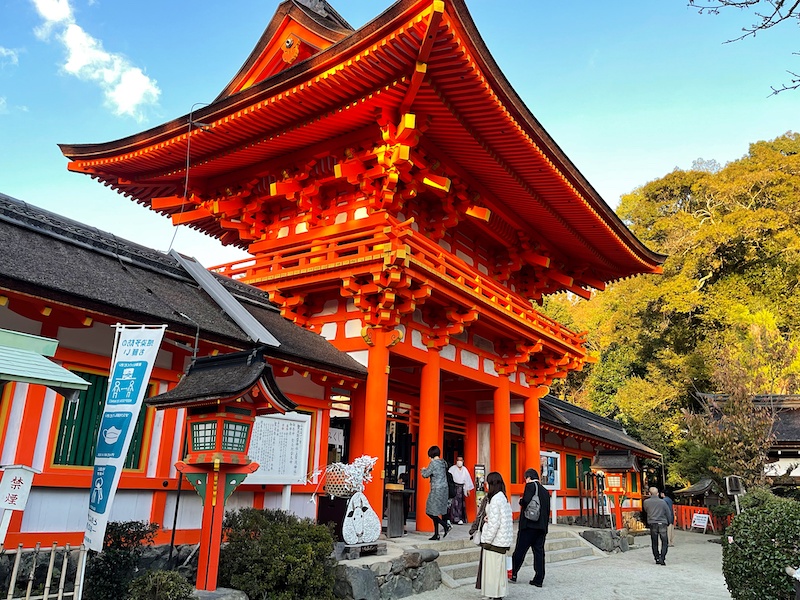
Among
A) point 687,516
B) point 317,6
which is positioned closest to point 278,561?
point 317,6

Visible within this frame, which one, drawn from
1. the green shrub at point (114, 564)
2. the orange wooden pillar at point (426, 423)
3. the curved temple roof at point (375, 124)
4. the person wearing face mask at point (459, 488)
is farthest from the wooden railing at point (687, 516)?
the green shrub at point (114, 564)

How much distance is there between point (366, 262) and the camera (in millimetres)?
9914

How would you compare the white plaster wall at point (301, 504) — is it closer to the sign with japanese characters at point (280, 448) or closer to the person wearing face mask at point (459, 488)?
the sign with japanese characters at point (280, 448)

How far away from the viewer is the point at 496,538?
24.0 ft

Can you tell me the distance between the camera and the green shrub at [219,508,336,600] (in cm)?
652

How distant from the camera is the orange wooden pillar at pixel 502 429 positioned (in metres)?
13.7

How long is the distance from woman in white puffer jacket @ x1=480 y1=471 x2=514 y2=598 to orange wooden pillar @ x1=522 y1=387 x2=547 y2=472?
775cm

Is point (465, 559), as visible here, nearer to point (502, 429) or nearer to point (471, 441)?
point (502, 429)

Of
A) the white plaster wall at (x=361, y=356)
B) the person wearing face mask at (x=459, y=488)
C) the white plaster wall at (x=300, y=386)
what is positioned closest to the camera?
the white plaster wall at (x=300, y=386)

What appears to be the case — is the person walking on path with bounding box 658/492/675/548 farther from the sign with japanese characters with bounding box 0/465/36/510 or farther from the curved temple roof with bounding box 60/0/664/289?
the sign with japanese characters with bounding box 0/465/36/510

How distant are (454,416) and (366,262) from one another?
22.4 feet

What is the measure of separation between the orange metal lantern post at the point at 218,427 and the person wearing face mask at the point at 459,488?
22.9 ft

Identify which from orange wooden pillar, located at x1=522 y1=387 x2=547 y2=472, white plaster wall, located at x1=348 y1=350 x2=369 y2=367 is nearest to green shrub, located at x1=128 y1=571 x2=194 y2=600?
white plaster wall, located at x1=348 y1=350 x2=369 y2=367

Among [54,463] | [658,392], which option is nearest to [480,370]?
[54,463]
